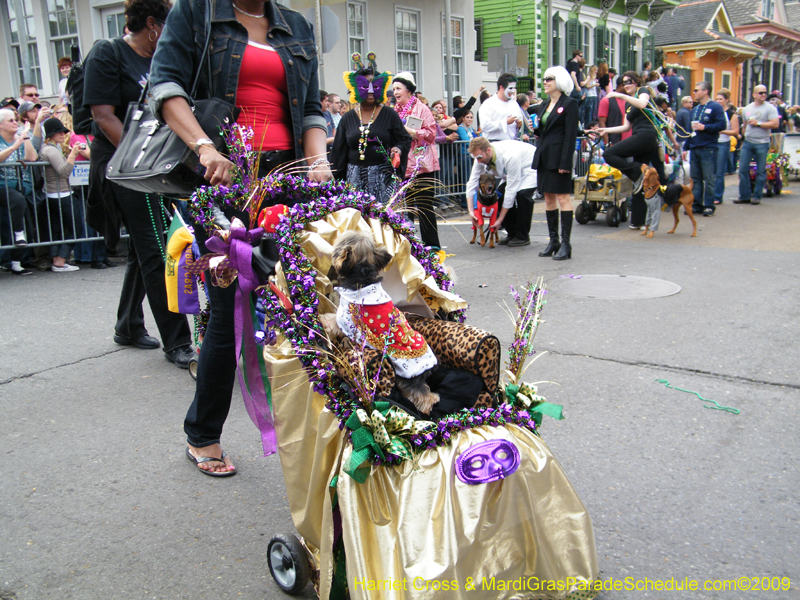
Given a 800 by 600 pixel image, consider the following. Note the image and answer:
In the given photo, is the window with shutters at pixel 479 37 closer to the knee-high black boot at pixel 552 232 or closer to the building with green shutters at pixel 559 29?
the building with green shutters at pixel 559 29

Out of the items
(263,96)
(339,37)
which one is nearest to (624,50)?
(339,37)

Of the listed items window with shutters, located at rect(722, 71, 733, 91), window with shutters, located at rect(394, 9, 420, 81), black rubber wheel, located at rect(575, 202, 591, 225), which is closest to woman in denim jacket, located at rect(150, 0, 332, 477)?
black rubber wheel, located at rect(575, 202, 591, 225)

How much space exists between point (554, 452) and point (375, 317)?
1.60 meters

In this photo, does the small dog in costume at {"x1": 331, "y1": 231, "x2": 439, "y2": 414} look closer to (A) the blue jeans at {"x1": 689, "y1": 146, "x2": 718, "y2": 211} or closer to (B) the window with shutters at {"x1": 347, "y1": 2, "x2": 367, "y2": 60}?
(A) the blue jeans at {"x1": 689, "y1": 146, "x2": 718, "y2": 211}

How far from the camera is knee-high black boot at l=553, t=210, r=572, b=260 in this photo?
8219 mm

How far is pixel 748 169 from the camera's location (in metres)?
13.4

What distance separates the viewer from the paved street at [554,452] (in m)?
2.59

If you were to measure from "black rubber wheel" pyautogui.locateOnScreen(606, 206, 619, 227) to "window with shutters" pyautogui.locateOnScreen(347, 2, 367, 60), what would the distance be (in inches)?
289

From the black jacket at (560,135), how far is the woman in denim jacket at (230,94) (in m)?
5.35

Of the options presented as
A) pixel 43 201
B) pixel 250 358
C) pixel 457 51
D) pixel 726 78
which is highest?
pixel 726 78

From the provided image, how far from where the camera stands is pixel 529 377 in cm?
441

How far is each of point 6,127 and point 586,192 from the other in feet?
27.0

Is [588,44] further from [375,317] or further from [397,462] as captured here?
[397,462]

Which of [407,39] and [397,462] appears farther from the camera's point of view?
[407,39]
